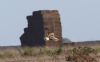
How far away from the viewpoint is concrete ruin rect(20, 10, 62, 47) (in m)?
39.6

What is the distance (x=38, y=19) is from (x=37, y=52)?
50.7 ft

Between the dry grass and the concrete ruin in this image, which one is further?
the concrete ruin

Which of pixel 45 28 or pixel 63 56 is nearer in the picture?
pixel 63 56

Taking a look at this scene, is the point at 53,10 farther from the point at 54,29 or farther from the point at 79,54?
the point at 79,54

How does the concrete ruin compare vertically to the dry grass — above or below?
below

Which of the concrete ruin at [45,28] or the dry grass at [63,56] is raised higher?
the dry grass at [63,56]

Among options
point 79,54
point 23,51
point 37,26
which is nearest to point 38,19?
point 37,26

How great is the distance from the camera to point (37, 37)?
40.2m

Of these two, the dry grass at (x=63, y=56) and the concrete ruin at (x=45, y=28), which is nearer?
the dry grass at (x=63, y=56)

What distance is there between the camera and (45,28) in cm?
3966

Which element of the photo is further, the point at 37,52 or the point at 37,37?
the point at 37,37

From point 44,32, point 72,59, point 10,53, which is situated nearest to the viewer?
point 72,59

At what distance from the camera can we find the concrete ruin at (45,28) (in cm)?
3962

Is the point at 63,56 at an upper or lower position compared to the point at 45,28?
upper
